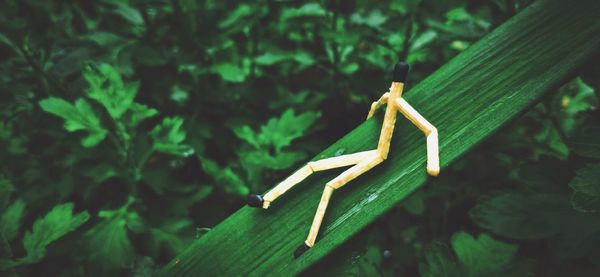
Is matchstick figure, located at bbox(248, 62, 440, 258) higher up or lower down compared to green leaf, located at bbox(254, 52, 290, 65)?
lower down

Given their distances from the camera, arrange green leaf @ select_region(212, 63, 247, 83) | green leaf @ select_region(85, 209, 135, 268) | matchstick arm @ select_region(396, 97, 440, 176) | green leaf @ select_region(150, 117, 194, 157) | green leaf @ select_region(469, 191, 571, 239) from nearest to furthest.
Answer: matchstick arm @ select_region(396, 97, 440, 176)
green leaf @ select_region(469, 191, 571, 239)
green leaf @ select_region(85, 209, 135, 268)
green leaf @ select_region(150, 117, 194, 157)
green leaf @ select_region(212, 63, 247, 83)

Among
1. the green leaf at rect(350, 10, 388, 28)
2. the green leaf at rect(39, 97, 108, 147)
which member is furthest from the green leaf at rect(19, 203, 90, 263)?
the green leaf at rect(350, 10, 388, 28)

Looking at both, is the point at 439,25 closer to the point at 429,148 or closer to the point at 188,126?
the point at 429,148

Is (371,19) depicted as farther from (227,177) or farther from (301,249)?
(301,249)

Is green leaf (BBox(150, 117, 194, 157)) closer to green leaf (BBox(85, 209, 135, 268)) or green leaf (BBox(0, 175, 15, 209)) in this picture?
Result: green leaf (BBox(85, 209, 135, 268))

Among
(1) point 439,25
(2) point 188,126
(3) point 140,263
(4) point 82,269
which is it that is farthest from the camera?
(2) point 188,126

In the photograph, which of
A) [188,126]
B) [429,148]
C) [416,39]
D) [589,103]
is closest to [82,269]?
[188,126]

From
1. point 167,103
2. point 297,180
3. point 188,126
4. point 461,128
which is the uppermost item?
point 167,103

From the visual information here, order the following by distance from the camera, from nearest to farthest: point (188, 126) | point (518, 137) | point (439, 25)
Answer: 1. point (518, 137)
2. point (439, 25)
3. point (188, 126)
